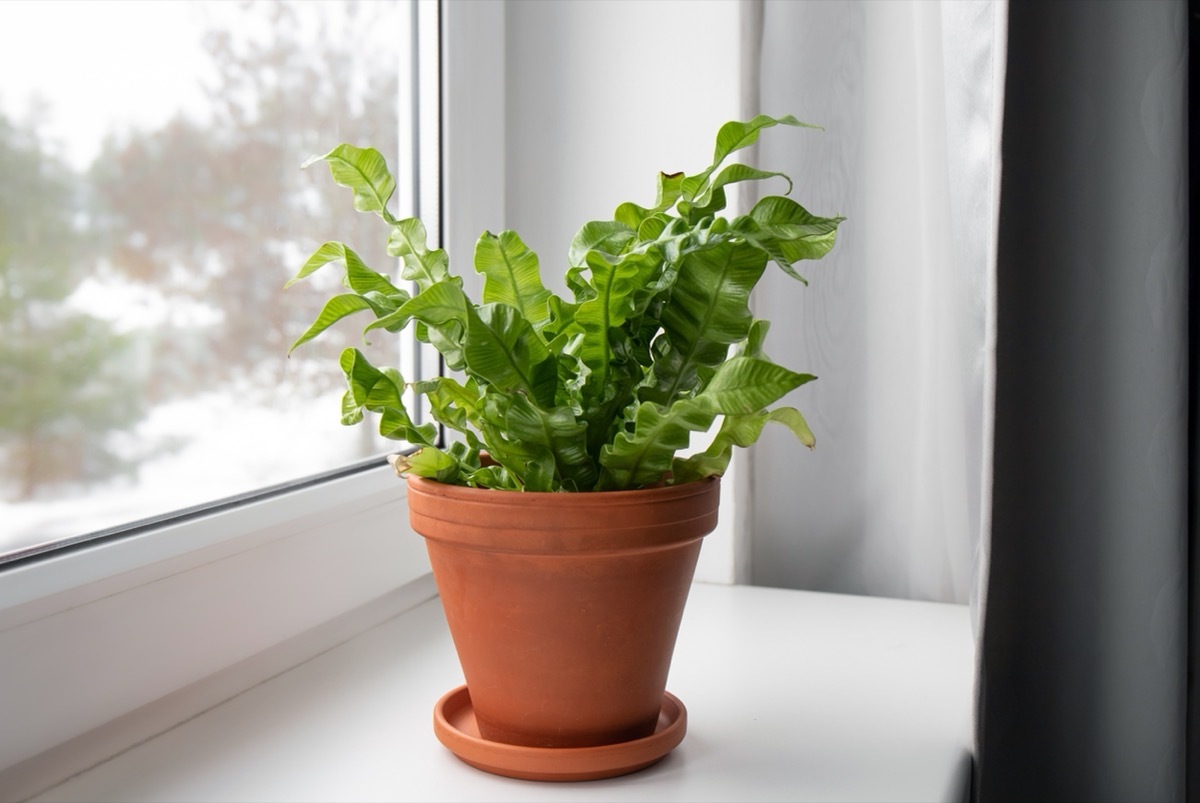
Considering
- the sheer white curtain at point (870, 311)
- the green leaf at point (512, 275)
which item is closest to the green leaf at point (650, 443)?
the green leaf at point (512, 275)

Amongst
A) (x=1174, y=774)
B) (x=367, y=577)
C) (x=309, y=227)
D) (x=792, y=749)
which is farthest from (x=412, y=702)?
(x=1174, y=774)

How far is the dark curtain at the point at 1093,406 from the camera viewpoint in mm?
670

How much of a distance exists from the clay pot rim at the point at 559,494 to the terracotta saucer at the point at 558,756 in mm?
157

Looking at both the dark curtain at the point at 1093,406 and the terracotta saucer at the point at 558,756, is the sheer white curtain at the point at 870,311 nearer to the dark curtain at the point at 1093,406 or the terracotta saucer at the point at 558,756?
the dark curtain at the point at 1093,406

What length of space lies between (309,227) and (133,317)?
22cm

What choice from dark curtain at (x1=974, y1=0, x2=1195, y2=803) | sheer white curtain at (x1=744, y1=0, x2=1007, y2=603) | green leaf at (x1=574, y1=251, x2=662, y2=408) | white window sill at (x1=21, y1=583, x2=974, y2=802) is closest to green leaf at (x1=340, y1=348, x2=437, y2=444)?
green leaf at (x1=574, y1=251, x2=662, y2=408)

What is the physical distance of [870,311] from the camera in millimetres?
1123

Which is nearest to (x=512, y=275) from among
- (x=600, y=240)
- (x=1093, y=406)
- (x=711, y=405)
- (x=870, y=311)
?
(x=600, y=240)

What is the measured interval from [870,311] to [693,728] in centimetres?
56

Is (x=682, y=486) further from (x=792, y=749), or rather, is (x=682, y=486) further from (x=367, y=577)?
(x=367, y=577)

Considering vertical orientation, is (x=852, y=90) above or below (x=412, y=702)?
above

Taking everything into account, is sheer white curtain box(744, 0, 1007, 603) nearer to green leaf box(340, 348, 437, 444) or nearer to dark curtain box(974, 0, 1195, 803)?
dark curtain box(974, 0, 1195, 803)

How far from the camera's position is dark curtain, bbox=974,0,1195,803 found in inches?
26.4

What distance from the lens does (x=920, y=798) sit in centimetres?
63
